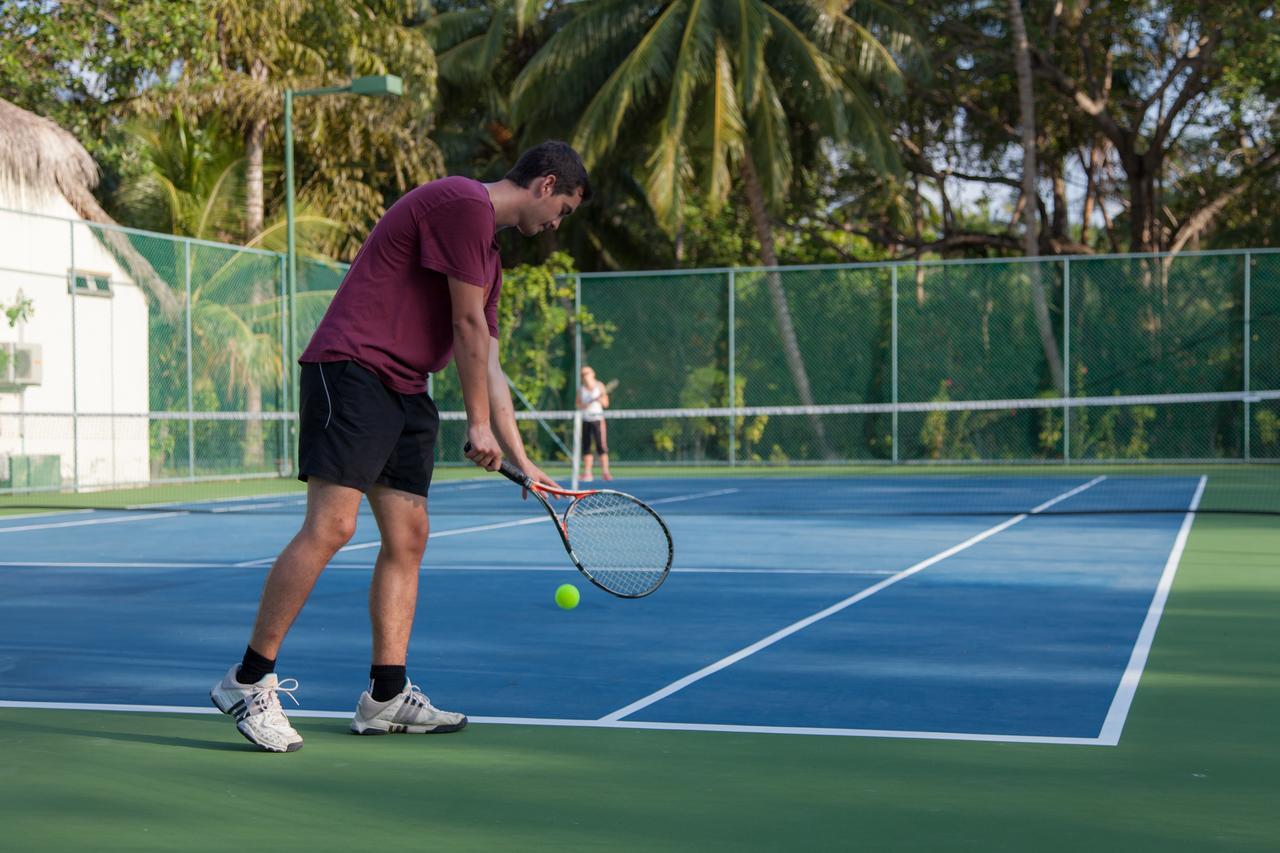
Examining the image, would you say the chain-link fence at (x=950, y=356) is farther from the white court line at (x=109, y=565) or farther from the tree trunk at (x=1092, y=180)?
the white court line at (x=109, y=565)

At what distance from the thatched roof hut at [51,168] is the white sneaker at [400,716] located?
Answer: 1465 centimetres

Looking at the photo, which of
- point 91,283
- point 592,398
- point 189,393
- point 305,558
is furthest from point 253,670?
point 189,393

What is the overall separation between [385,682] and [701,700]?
1.03 metres

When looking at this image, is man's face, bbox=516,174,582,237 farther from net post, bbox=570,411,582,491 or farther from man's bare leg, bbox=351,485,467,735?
net post, bbox=570,411,582,491

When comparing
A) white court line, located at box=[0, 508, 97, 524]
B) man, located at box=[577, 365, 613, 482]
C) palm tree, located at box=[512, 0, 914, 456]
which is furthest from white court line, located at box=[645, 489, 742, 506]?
palm tree, located at box=[512, 0, 914, 456]

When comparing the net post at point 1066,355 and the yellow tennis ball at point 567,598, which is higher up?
the net post at point 1066,355

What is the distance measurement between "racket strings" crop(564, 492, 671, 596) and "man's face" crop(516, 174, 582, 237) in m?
1.45

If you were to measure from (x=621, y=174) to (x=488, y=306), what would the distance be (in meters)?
25.9

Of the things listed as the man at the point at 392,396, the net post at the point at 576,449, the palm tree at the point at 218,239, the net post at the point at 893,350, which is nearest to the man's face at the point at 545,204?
the man at the point at 392,396

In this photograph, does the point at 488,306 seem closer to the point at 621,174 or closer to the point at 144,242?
the point at 144,242

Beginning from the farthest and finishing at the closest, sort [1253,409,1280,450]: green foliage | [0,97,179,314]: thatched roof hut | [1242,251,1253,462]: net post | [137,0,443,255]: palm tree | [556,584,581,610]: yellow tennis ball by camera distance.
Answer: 1. [137,0,443,255]: palm tree
2. [1242,251,1253,462]: net post
3. [1253,409,1280,450]: green foliage
4. [0,97,179,314]: thatched roof hut
5. [556,584,581,610]: yellow tennis ball

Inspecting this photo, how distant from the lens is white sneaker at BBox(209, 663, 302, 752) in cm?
420

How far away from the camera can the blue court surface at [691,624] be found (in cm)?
499

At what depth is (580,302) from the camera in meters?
24.1
